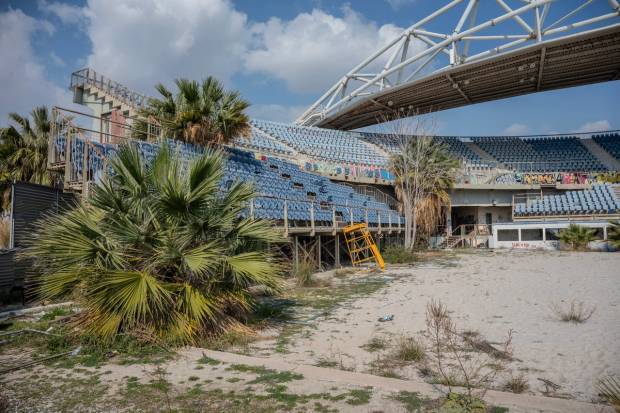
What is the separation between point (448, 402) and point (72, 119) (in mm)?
11515

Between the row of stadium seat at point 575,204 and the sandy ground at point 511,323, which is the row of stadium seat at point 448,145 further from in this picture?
the sandy ground at point 511,323

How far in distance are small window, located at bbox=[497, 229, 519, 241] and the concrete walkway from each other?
84.2ft

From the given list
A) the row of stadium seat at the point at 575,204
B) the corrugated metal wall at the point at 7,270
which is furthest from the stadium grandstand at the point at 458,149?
the corrugated metal wall at the point at 7,270

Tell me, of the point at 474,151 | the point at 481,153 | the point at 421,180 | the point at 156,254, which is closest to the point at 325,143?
the point at 421,180

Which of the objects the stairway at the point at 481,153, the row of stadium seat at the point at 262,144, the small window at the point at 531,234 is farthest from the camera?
the stairway at the point at 481,153

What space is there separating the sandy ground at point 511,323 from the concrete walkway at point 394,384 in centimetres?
53

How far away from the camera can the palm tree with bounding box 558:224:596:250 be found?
76.9 feet

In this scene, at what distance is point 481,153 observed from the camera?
3994 cm

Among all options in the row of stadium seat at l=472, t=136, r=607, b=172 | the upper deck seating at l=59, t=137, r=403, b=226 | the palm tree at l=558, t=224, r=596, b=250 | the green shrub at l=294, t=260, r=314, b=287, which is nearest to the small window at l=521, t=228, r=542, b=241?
the palm tree at l=558, t=224, r=596, b=250

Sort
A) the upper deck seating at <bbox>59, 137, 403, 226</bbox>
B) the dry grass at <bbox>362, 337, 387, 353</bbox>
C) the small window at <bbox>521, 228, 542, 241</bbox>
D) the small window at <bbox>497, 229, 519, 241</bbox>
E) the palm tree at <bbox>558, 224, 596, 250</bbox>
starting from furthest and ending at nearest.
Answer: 1. the small window at <bbox>497, 229, 519, 241</bbox>
2. the small window at <bbox>521, 228, 542, 241</bbox>
3. the palm tree at <bbox>558, 224, 596, 250</bbox>
4. the upper deck seating at <bbox>59, 137, 403, 226</bbox>
5. the dry grass at <bbox>362, 337, 387, 353</bbox>

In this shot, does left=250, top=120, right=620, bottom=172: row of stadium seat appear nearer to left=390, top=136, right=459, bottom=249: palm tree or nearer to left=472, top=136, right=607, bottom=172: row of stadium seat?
left=472, top=136, right=607, bottom=172: row of stadium seat

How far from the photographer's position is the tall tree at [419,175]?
25562 millimetres

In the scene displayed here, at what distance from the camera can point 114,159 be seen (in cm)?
668

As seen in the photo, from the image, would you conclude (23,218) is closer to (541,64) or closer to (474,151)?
(541,64)
